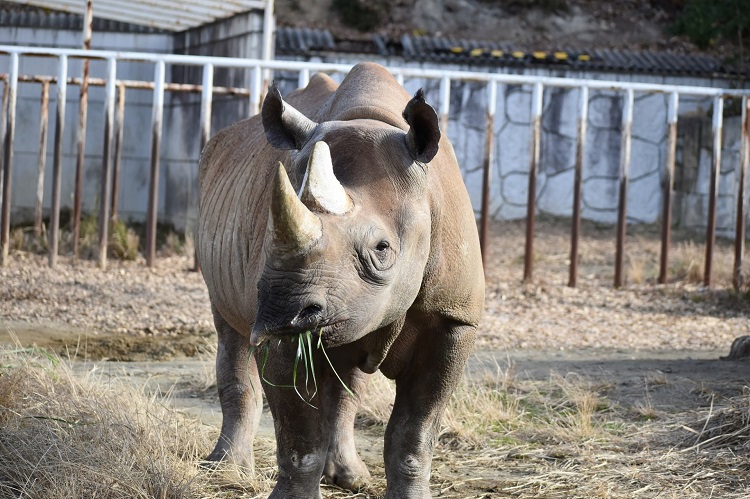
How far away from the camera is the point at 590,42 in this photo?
18.2 meters

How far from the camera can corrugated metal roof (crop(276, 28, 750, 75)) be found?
13930 millimetres

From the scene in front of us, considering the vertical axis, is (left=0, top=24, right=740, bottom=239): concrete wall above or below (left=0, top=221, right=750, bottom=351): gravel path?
above

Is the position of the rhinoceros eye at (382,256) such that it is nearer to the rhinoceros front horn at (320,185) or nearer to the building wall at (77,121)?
the rhinoceros front horn at (320,185)

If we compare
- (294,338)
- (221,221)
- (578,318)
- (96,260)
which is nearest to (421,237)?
(294,338)

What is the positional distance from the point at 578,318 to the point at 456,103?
19.8 ft

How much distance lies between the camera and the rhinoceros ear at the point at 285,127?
12.2 feet

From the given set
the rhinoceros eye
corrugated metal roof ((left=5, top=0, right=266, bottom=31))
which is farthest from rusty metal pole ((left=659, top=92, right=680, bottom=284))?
the rhinoceros eye

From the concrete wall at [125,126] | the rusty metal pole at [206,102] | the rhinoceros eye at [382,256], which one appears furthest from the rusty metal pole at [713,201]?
the rhinoceros eye at [382,256]

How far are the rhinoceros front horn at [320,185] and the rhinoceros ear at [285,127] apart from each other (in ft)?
1.85

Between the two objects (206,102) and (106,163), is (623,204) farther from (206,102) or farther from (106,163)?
(106,163)

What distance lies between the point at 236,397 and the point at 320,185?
6.50ft

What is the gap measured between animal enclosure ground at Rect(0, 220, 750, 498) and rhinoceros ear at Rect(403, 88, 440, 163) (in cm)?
149

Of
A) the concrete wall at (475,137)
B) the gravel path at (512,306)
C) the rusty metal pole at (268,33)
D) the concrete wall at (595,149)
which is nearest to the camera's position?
the gravel path at (512,306)

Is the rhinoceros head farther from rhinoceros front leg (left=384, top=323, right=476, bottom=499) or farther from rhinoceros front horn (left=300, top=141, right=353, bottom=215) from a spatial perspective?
rhinoceros front leg (left=384, top=323, right=476, bottom=499)
